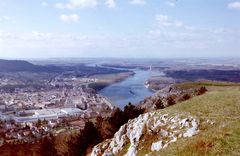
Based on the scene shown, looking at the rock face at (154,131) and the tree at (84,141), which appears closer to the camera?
the rock face at (154,131)

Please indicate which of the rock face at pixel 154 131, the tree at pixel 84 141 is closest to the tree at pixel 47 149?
the tree at pixel 84 141

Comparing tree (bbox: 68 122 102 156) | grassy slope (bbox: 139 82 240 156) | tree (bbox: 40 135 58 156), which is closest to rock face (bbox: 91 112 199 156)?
grassy slope (bbox: 139 82 240 156)

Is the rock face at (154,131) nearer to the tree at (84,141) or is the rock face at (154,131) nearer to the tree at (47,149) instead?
the tree at (84,141)

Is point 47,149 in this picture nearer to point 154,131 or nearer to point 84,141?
point 84,141

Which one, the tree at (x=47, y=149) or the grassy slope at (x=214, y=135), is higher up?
the grassy slope at (x=214, y=135)

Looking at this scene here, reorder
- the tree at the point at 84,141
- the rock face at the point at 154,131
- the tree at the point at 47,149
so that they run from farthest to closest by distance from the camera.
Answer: the tree at the point at 47,149 → the tree at the point at 84,141 → the rock face at the point at 154,131

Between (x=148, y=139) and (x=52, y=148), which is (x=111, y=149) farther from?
(x=52, y=148)

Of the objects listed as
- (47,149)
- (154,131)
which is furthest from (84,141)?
(154,131)

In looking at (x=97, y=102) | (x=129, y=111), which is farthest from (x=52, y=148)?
(x=97, y=102)

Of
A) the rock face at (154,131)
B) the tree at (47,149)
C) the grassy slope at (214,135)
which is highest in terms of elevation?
the grassy slope at (214,135)
